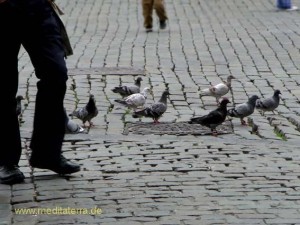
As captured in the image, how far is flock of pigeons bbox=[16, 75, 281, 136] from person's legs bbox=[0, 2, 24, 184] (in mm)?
2078

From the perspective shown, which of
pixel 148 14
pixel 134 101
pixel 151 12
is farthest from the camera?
pixel 151 12

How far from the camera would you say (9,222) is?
6.89 metres

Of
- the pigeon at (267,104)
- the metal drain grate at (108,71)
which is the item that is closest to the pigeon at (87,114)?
the pigeon at (267,104)

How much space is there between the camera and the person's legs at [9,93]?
7672 mm

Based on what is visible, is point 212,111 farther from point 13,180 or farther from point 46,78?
point 46,78

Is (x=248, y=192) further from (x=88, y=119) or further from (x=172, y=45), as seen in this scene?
(x=172, y=45)

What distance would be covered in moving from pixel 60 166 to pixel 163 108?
3.31m

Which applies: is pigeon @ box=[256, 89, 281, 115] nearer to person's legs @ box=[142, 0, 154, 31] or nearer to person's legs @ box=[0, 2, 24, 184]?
person's legs @ box=[0, 2, 24, 184]

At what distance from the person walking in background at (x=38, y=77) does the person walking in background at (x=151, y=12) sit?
13.1 metres

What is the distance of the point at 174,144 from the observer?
9.87 meters

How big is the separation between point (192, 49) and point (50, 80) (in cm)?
1038

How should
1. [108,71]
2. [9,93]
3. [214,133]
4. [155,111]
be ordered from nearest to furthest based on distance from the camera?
[9,93] → [214,133] → [155,111] → [108,71]

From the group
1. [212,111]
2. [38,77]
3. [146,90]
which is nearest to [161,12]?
[146,90]

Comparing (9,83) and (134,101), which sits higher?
(9,83)
